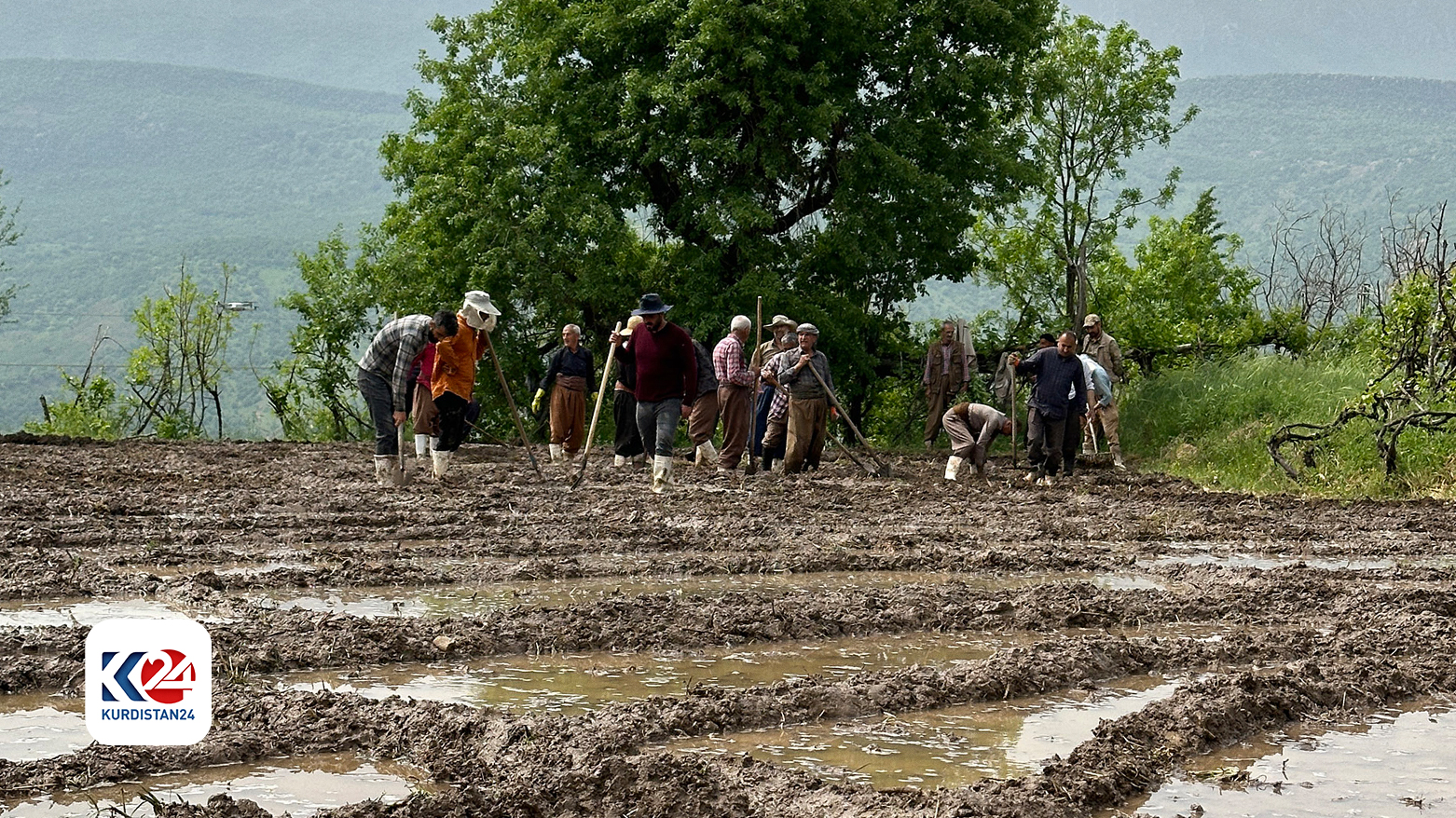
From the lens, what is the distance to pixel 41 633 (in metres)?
5.96

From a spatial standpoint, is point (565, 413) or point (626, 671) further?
point (565, 413)

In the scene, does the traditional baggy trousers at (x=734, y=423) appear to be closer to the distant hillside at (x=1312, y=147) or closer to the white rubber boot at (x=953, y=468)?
the white rubber boot at (x=953, y=468)

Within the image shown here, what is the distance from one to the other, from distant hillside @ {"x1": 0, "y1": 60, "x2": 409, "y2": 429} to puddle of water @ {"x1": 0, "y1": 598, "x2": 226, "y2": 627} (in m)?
75.2

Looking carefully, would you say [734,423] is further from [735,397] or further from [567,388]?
[567,388]

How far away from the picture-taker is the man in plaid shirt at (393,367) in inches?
487

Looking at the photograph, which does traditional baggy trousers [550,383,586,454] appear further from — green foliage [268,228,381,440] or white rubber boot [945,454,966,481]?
green foliage [268,228,381,440]

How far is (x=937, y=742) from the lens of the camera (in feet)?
16.2

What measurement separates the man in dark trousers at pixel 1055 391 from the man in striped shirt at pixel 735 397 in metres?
2.87

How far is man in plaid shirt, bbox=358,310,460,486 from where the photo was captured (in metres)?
12.4

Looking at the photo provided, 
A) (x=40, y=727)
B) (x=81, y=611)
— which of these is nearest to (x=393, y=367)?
(x=81, y=611)

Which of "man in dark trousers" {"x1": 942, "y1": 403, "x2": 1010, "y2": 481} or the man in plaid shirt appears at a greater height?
the man in plaid shirt

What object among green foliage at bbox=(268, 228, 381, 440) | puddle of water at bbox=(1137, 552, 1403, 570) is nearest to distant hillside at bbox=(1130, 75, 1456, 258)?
green foliage at bbox=(268, 228, 381, 440)

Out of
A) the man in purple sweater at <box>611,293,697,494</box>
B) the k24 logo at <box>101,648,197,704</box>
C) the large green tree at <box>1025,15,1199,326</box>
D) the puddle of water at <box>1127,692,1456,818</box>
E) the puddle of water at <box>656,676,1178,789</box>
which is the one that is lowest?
the puddle of water at <box>1127,692,1456,818</box>

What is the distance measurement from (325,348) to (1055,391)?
55.0 ft
